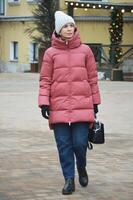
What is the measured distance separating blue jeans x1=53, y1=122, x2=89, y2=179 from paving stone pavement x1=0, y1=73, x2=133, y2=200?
1.09ft

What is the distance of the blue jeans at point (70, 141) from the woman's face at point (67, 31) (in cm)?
93

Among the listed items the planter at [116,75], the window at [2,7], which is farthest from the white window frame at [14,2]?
the planter at [116,75]

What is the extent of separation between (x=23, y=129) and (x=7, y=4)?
31.4 m

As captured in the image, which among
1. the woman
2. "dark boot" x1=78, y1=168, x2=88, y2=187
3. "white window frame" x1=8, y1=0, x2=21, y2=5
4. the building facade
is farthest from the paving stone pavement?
"white window frame" x1=8, y1=0, x2=21, y2=5

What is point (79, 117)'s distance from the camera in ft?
23.0

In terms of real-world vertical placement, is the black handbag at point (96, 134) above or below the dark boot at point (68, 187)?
above

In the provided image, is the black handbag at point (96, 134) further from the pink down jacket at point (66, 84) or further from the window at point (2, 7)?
the window at point (2, 7)

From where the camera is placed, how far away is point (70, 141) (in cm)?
716

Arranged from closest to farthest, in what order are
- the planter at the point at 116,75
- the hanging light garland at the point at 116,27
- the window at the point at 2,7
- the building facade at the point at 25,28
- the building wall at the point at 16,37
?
the planter at the point at 116,75 → the hanging light garland at the point at 116,27 → the building facade at the point at 25,28 → the building wall at the point at 16,37 → the window at the point at 2,7

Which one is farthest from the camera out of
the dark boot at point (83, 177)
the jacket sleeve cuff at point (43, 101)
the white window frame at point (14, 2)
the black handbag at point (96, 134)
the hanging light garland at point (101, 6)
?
the white window frame at point (14, 2)

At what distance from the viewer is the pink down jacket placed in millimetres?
7012

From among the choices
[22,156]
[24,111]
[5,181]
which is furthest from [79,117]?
[24,111]

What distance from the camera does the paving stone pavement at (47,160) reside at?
724 centimetres

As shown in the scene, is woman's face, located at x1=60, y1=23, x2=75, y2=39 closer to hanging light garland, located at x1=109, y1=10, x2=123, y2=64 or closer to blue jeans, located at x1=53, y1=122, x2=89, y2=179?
blue jeans, located at x1=53, y1=122, x2=89, y2=179
